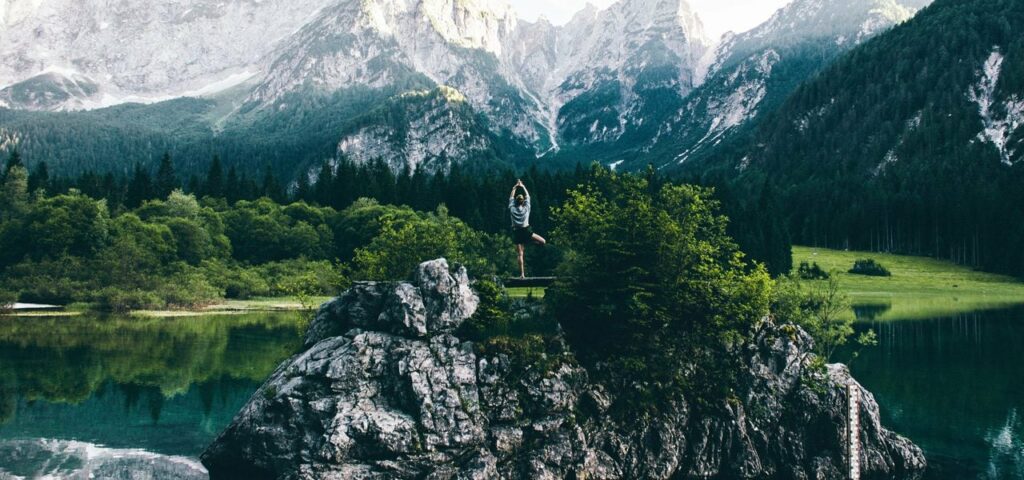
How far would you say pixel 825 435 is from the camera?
40.2 meters

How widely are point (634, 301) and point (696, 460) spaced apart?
846 centimetres

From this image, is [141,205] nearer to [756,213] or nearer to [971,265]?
[756,213]

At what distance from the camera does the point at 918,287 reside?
14450 centimetres

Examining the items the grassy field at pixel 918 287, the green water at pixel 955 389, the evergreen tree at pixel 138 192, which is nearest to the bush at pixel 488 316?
the green water at pixel 955 389

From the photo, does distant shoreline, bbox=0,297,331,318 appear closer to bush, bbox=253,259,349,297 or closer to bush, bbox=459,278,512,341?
bush, bbox=253,259,349,297

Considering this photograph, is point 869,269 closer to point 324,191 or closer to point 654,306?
point 324,191

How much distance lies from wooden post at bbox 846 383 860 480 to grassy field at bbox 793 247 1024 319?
236 feet

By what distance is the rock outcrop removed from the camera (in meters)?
35.2

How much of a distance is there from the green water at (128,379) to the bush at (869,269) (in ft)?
382

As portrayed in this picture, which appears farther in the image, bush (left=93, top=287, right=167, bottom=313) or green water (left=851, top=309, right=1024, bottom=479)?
bush (left=93, top=287, right=167, bottom=313)

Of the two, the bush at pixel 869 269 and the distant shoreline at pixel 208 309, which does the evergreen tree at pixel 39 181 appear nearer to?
the distant shoreline at pixel 208 309

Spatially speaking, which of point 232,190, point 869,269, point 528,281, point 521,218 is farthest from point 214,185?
point 521,218

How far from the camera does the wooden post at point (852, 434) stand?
36938 millimetres

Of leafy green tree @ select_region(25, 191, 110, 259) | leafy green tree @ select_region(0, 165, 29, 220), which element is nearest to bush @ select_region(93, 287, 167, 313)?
leafy green tree @ select_region(25, 191, 110, 259)
